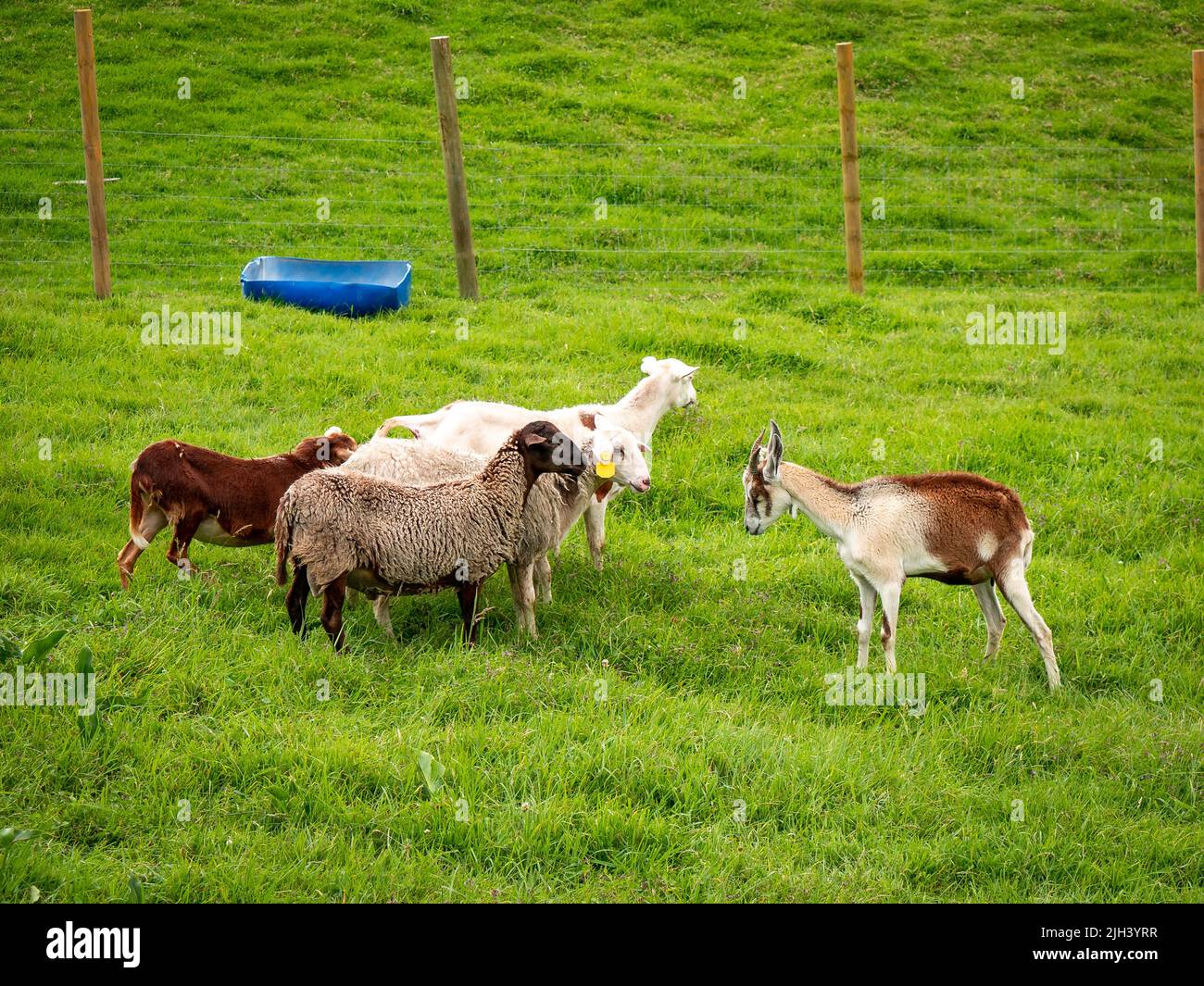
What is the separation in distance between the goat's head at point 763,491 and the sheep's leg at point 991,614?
135 centimetres

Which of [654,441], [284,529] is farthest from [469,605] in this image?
[654,441]

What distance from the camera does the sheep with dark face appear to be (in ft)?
21.3

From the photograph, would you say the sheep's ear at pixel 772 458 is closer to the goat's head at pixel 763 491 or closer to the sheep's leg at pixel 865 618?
the goat's head at pixel 763 491

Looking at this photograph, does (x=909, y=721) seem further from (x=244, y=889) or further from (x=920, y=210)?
(x=920, y=210)

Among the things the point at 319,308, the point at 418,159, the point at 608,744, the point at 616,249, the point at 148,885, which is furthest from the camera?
the point at 418,159

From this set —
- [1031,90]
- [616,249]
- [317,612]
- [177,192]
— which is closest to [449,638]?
[317,612]

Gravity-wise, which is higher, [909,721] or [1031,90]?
[1031,90]

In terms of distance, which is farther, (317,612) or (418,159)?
(418,159)

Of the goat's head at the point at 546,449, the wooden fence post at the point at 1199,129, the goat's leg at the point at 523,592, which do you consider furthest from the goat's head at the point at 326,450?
the wooden fence post at the point at 1199,129

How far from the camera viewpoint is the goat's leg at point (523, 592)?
7148 millimetres

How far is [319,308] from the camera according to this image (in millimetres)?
12500

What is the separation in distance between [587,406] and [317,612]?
2621 millimetres
